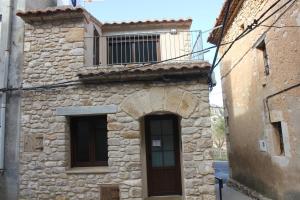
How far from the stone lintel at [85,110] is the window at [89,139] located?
1.70ft

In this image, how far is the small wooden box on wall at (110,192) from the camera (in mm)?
6418

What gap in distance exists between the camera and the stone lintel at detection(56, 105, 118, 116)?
21.7 feet

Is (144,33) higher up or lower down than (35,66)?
higher up

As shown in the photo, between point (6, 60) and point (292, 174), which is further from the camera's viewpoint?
point (6, 60)

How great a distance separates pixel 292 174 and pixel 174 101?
2.93 meters

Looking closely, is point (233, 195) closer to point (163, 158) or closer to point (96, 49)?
point (163, 158)

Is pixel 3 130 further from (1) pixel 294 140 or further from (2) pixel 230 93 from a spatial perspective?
(2) pixel 230 93

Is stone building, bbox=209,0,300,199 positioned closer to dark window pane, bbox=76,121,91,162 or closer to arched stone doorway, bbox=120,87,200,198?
arched stone doorway, bbox=120,87,200,198

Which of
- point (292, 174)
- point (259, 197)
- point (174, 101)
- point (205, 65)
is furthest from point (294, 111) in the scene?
point (259, 197)

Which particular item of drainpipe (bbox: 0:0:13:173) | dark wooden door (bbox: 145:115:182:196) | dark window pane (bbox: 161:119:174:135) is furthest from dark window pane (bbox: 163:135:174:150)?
drainpipe (bbox: 0:0:13:173)

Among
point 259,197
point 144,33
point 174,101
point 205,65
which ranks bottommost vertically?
point 259,197

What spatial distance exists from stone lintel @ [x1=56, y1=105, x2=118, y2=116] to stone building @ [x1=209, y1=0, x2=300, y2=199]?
12.4 ft

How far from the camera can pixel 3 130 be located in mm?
6852

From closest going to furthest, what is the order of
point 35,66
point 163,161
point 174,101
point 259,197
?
point 174,101 → point 35,66 → point 163,161 → point 259,197
